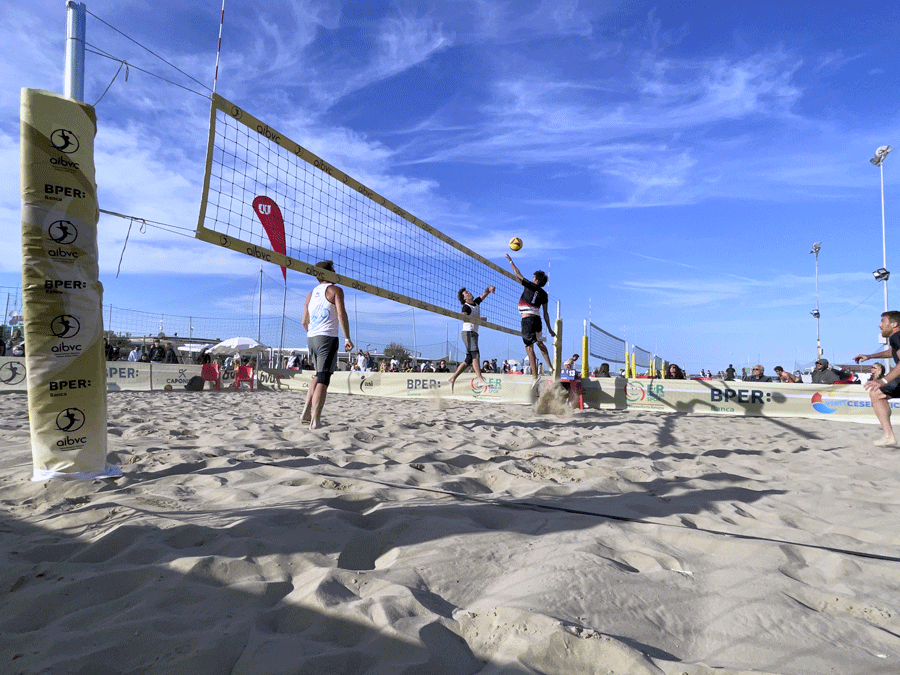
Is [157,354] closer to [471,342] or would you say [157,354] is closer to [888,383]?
[471,342]

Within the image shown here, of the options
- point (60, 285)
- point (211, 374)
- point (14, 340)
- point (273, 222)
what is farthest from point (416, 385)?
point (60, 285)

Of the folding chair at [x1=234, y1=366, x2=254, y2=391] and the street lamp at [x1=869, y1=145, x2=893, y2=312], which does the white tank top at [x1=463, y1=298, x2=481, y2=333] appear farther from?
the street lamp at [x1=869, y1=145, x2=893, y2=312]

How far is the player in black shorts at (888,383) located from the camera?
4.39m

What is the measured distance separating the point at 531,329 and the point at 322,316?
9.93ft

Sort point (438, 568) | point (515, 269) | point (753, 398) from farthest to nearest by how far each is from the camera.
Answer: point (753, 398), point (515, 269), point (438, 568)

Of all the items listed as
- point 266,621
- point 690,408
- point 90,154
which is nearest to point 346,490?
point 266,621

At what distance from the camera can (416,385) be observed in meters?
10.6

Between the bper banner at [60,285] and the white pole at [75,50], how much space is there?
0.15m

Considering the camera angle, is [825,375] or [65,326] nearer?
[65,326]

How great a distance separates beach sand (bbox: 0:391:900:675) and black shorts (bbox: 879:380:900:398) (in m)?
1.84

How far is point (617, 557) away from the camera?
164 cm

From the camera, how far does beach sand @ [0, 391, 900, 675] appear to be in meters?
1.09

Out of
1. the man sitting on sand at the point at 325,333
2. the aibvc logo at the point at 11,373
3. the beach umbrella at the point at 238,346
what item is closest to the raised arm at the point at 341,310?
the man sitting on sand at the point at 325,333

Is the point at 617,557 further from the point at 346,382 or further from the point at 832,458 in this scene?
the point at 346,382
